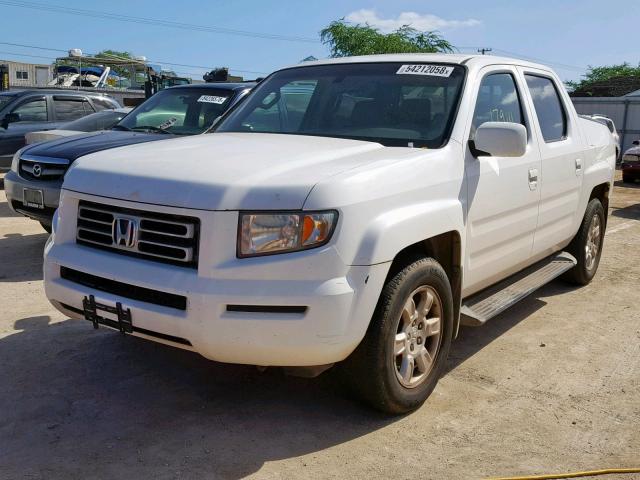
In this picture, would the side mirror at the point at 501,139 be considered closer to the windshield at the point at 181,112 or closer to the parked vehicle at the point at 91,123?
the windshield at the point at 181,112

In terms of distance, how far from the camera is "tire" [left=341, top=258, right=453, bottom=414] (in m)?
3.38

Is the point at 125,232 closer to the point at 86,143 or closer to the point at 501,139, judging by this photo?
the point at 501,139

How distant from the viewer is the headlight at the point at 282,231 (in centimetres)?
311

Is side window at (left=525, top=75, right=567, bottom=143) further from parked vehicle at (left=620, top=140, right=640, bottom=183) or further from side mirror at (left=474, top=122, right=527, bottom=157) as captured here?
parked vehicle at (left=620, top=140, right=640, bottom=183)

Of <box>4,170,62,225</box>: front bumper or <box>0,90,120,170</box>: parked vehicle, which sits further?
<box>0,90,120,170</box>: parked vehicle

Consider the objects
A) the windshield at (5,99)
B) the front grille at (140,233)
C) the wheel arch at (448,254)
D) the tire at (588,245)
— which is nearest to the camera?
the front grille at (140,233)

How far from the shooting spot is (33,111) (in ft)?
42.2

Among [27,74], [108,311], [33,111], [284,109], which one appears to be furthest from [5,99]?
[27,74]

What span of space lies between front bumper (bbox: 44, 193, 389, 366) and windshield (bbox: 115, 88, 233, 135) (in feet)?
16.0

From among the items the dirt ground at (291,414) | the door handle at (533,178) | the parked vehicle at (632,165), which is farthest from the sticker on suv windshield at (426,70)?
the parked vehicle at (632,165)

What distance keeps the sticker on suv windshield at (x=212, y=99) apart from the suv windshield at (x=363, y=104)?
3.16 metres

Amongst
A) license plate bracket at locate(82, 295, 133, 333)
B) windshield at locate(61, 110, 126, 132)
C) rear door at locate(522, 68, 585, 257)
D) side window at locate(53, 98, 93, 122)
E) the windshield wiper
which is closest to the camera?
license plate bracket at locate(82, 295, 133, 333)

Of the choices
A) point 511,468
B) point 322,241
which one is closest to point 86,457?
point 322,241

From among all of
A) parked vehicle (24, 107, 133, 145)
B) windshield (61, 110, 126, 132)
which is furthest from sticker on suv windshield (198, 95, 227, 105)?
windshield (61, 110, 126, 132)
